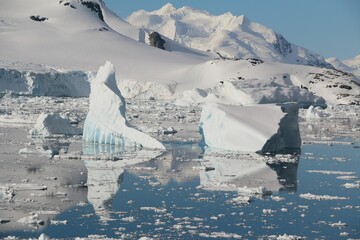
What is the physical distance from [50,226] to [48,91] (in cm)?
3844

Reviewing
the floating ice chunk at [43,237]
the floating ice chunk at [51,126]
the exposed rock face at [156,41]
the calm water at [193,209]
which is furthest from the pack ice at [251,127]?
the exposed rock face at [156,41]

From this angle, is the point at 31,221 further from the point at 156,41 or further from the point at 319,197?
the point at 156,41

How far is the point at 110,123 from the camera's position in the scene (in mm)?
18688

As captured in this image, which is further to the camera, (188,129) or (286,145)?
(188,129)

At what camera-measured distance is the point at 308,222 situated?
10.6 m

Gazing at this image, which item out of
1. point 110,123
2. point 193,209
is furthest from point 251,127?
point 193,209

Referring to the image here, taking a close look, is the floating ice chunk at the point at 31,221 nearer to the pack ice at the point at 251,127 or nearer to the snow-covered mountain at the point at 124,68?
the pack ice at the point at 251,127

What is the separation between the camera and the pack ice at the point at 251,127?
18094 millimetres

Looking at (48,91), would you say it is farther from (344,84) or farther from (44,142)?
(44,142)

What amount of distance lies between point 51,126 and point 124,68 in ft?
142

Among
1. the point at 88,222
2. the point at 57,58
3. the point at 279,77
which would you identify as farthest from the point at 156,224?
the point at 57,58

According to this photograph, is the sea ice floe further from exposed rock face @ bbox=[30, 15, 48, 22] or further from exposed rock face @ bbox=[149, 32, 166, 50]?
exposed rock face @ bbox=[149, 32, 166, 50]

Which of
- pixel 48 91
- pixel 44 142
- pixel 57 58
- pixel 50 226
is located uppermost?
pixel 57 58

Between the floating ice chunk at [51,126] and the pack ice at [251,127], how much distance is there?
424 centimetres
